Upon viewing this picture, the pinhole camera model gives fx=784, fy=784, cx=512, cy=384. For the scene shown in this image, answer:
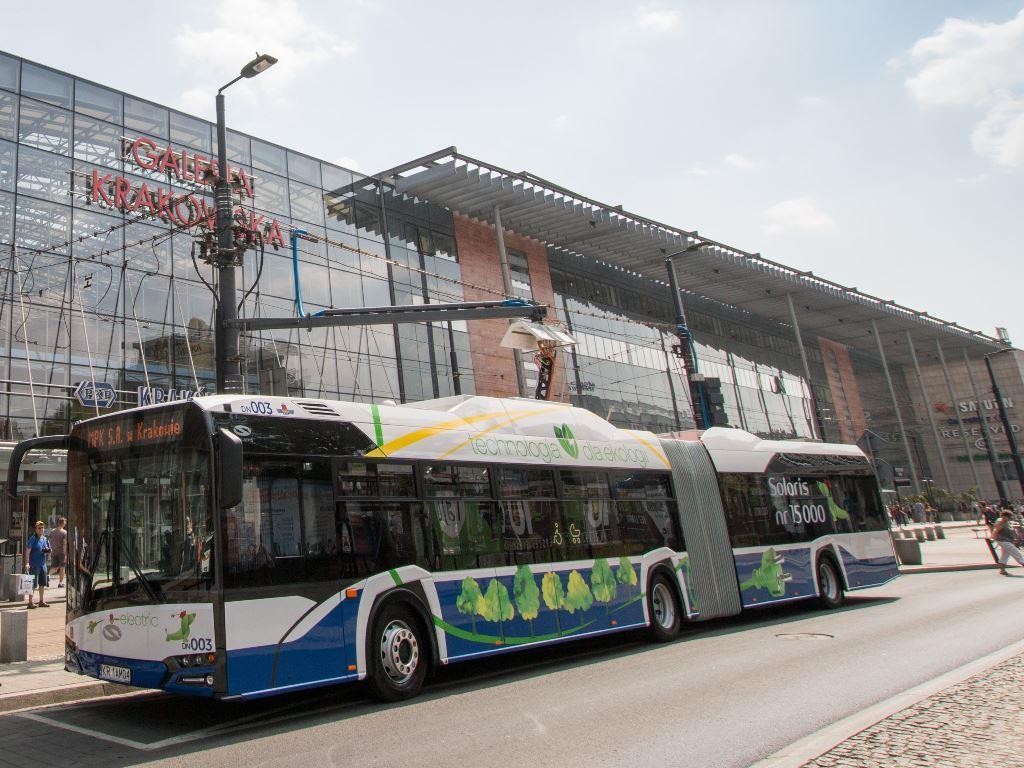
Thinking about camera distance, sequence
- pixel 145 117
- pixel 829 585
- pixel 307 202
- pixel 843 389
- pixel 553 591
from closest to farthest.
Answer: pixel 553 591
pixel 829 585
pixel 145 117
pixel 307 202
pixel 843 389

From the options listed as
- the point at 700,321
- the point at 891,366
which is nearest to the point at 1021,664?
the point at 700,321

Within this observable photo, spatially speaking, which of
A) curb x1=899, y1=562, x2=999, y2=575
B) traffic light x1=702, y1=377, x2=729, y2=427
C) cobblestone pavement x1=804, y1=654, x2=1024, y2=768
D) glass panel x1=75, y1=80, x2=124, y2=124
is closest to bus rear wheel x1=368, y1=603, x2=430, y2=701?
cobblestone pavement x1=804, y1=654, x2=1024, y2=768

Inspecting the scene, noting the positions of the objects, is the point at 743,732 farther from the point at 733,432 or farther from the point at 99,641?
the point at 733,432

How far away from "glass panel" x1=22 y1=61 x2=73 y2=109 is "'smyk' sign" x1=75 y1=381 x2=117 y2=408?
8915mm

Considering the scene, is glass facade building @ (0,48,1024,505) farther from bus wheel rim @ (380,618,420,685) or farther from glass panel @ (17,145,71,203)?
bus wheel rim @ (380,618,420,685)

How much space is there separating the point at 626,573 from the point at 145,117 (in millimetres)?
23637

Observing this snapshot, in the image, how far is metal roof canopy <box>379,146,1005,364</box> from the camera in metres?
31.8

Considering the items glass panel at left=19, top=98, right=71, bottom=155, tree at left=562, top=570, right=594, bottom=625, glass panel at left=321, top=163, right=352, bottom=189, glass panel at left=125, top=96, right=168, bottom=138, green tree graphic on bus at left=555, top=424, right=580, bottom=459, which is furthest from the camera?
glass panel at left=321, top=163, right=352, bottom=189

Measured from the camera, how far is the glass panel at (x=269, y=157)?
94.6ft

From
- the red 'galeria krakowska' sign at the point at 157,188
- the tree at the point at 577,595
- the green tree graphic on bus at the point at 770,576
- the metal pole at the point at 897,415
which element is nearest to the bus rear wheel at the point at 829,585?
the green tree graphic on bus at the point at 770,576

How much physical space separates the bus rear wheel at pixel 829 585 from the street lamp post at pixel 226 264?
1047 cm

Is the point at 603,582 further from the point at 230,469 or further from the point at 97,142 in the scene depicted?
the point at 97,142

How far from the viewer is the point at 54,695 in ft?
25.6

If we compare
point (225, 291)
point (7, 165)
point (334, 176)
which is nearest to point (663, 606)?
point (225, 291)
